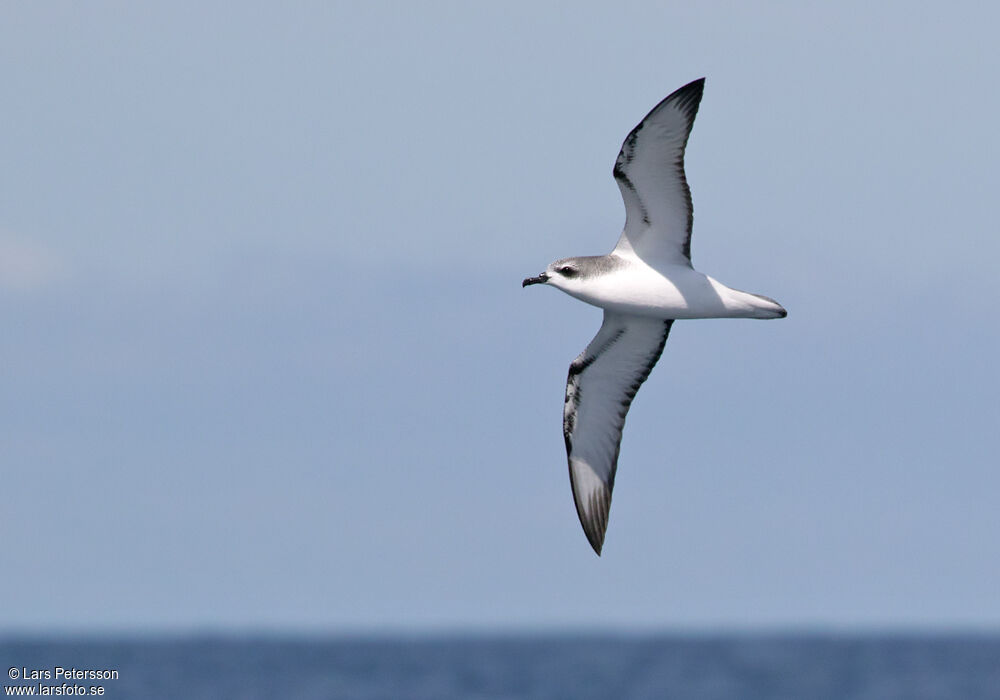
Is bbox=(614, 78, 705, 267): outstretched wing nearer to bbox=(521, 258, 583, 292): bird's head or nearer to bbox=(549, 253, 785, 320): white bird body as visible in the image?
bbox=(549, 253, 785, 320): white bird body

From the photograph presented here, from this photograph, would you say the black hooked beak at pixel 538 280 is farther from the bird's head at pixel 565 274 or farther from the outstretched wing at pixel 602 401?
the outstretched wing at pixel 602 401

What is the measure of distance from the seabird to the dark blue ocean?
156 feet

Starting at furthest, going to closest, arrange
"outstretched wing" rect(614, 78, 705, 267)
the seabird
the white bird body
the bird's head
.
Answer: the bird's head
the white bird body
the seabird
"outstretched wing" rect(614, 78, 705, 267)

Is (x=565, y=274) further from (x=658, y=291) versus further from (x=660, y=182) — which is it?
(x=660, y=182)

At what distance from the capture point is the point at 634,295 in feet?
77.0

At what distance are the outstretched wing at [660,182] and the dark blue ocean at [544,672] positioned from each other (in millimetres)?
50889

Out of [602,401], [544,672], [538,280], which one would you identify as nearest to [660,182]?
[538,280]

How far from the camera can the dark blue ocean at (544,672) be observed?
85.8 m

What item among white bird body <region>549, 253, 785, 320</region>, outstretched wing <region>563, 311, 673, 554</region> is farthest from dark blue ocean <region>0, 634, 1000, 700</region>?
white bird body <region>549, 253, 785, 320</region>

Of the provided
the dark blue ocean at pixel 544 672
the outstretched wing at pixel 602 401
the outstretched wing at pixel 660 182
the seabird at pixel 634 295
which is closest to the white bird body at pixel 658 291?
the seabird at pixel 634 295

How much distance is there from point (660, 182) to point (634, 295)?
1702 millimetres

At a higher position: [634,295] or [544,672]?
[634,295]

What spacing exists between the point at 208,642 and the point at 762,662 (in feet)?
279

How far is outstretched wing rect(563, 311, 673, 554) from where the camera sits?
25406 mm
